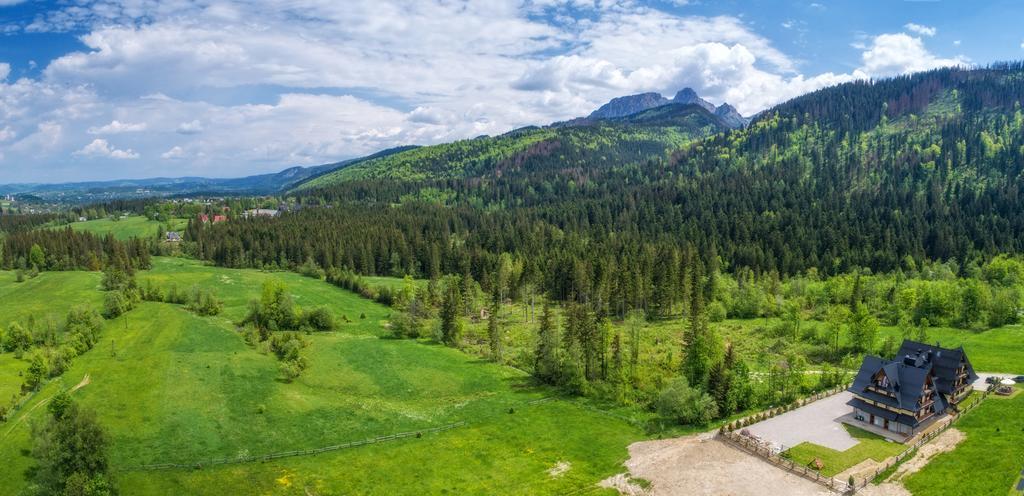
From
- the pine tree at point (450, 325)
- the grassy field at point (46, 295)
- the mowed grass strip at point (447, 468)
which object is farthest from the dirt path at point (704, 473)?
the grassy field at point (46, 295)

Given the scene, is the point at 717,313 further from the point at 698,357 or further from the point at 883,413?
the point at 883,413

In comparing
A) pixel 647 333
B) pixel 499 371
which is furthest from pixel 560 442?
pixel 647 333

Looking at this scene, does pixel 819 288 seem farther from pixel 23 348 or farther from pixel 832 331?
pixel 23 348

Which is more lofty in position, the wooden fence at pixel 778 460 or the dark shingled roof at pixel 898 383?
the dark shingled roof at pixel 898 383

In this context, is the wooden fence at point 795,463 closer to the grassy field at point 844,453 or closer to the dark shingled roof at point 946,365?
the grassy field at point 844,453

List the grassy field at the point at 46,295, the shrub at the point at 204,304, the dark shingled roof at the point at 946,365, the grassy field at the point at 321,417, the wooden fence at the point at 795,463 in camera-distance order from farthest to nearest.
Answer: the shrub at the point at 204,304, the grassy field at the point at 46,295, the dark shingled roof at the point at 946,365, the grassy field at the point at 321,417, the wooden fence at the point at 795,463

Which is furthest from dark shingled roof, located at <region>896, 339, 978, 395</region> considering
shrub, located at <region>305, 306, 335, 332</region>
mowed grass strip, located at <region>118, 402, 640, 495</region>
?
shrub, located at <region>305, 306, 335, 332</region>

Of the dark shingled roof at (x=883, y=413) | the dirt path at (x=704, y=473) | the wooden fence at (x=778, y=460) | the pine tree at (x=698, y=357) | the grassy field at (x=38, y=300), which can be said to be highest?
the grassy field at (x=38, y=300)

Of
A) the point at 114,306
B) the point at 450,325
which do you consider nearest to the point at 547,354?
the point at 450,325
